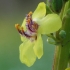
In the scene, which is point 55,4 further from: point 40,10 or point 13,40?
point 13,40

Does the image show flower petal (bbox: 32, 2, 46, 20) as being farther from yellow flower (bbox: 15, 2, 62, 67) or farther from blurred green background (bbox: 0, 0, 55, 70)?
blurred green background (bbox: 0, 0, 55, 70)

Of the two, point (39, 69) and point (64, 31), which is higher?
point (64, 31)

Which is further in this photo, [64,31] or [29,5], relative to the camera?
[29,5]

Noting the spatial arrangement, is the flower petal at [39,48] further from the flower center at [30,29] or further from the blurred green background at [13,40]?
the blurred green background at [13,40]

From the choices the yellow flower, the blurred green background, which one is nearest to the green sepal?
the yellow flower

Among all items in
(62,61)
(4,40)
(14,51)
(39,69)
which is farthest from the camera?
(4,40)

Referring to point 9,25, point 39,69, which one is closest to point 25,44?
point 39,69

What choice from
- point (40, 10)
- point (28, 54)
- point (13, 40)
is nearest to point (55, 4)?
point (40, 10)

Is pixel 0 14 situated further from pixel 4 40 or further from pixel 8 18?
pixel 4 40
